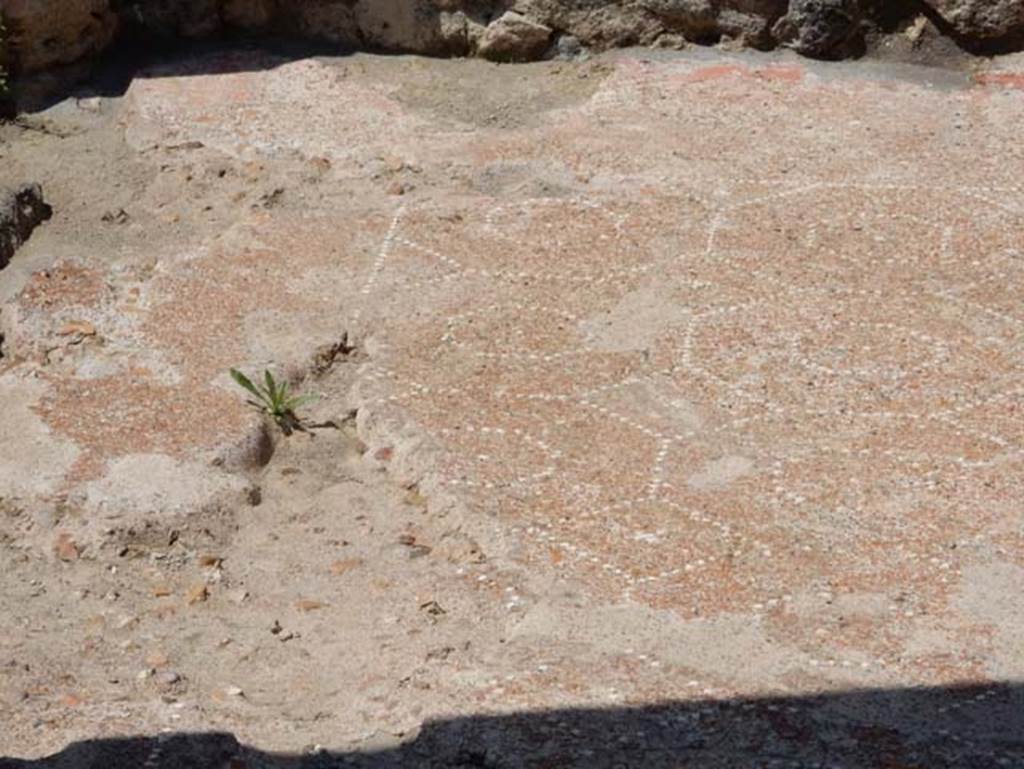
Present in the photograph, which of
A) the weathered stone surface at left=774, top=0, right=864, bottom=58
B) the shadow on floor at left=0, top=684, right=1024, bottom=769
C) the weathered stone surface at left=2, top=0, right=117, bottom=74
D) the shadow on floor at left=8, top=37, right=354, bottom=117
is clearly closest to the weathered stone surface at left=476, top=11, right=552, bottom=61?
the shadow on floor at left=8, top=37, right=354, bottom=117

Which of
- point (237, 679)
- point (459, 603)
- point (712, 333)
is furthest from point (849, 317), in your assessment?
point (237, 679)

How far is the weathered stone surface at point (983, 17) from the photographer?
7832 millimetres

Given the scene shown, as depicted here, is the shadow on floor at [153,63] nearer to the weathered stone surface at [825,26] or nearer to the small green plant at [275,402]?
the weathered stone surface at [825,26]

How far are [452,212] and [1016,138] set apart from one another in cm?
226

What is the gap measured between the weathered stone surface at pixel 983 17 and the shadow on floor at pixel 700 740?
4.41 meters

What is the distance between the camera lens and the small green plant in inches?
217

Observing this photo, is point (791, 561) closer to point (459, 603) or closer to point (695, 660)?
point (695, 660)

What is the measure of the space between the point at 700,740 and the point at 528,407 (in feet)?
5.61

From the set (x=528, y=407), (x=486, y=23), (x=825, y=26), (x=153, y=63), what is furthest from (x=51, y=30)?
(x=528, y=407)

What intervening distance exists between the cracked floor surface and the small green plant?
0.06 meters

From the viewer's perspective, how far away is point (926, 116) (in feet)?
24.0

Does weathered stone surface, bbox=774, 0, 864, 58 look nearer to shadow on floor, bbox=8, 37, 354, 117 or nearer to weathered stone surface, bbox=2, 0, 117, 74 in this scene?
shadow on floor, bbox=8, 37, 354, 117

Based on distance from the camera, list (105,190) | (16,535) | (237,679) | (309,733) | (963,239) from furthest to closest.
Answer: (105,190) → (963,239) → (16,535) → (237,679) → (309,733)

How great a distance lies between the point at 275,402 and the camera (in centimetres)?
552
